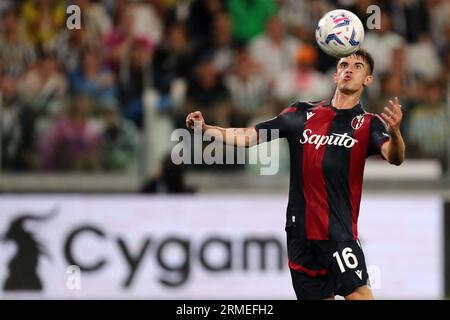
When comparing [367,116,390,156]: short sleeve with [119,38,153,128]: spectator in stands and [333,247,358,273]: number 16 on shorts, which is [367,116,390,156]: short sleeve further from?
[119,38,153,128]: spectator in stands

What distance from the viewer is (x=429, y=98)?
1391 cm

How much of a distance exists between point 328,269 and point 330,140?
3.14 ft

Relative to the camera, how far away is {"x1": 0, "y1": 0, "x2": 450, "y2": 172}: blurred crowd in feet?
44.8

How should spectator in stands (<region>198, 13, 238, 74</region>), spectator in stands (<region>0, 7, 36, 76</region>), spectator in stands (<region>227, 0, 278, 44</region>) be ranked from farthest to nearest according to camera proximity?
1. spectator in stands (<region>227, 0, 278, 44</region>)
2. spectator in stands (<region>198, 13, 238, 74</region>)
3. spectator in stands (<region>0, 7, 36, 76</region>)

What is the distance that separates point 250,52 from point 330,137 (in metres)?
6.39

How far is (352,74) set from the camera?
27.7 feet

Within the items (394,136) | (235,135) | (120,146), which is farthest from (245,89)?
(394,136)

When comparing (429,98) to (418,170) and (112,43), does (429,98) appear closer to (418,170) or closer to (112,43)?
(418,170)

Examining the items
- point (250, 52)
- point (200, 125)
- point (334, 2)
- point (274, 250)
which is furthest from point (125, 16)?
point (200, 125)

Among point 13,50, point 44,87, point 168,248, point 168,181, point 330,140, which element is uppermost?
point 13,50

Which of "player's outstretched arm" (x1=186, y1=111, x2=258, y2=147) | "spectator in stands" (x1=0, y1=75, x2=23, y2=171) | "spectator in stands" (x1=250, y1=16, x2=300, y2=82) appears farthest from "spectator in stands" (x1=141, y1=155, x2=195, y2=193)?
"player's outstretched arm" (x1=186, y1=111, x2=258, y2=147)

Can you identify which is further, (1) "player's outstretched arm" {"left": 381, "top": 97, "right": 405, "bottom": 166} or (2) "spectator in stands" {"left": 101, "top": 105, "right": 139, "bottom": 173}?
(2) "spectator in stands" {"left": 101, "top": 105, "right": 139, "bottom": 173}

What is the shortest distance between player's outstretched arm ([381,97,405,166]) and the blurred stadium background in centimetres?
520

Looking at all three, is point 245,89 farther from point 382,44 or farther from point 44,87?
point 44,87
